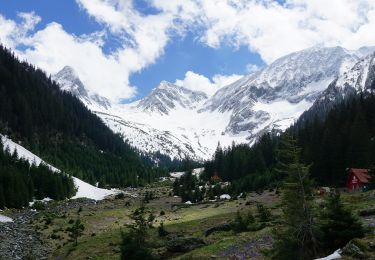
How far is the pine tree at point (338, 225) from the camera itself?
24.6 m

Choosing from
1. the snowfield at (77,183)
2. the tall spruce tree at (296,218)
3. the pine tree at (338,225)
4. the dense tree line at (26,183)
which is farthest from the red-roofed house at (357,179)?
the snowfield at (77,183)

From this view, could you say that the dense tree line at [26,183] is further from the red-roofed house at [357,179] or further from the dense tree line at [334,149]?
the red-roofed house at [357,179]

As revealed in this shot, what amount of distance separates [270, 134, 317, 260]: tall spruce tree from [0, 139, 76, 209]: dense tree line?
75.4 metres

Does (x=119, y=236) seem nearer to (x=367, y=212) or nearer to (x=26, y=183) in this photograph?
(x=367, y=212)

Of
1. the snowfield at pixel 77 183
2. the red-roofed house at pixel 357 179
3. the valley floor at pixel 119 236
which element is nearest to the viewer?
the valley floor at pixel 119 236

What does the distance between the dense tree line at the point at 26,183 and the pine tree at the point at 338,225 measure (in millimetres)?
76761

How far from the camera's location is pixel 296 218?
25.2m

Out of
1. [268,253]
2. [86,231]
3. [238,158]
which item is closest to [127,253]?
[268,253]

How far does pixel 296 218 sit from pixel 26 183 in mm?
92134

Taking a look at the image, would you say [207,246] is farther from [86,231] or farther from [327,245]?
[86,231]

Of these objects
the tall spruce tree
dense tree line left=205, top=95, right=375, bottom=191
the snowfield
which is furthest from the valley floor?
the snowfield

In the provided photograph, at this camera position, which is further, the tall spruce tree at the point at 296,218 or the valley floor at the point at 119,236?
the valley floor at the point at 119,236

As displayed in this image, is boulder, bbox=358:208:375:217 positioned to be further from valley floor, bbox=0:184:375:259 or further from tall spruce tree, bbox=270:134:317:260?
tall spruce tree, bbox=270:134:317:260

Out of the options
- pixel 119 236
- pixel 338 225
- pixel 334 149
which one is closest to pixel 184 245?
pixel 338 225
